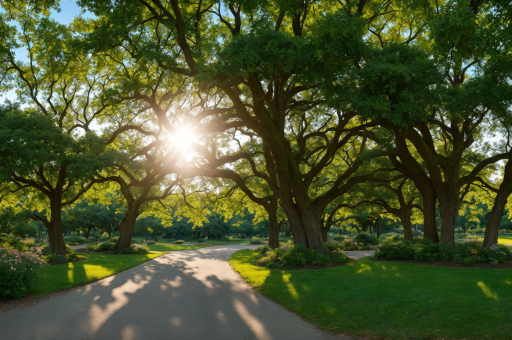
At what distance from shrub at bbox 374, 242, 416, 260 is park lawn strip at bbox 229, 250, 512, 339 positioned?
12.0ft

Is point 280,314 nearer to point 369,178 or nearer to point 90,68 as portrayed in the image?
point 369,178

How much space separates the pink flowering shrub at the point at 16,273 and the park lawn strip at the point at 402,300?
629cm

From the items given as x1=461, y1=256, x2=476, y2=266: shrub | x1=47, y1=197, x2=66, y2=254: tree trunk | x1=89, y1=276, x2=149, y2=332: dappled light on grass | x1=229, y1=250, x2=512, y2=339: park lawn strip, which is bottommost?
x1=89, y1=276, x2=149, y2=332: dappled light on grass

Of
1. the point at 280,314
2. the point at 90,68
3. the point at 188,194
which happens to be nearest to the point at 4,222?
the point at 188,194

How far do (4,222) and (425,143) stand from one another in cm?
3982

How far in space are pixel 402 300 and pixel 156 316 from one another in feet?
18.1

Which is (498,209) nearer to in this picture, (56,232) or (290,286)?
(290,286)

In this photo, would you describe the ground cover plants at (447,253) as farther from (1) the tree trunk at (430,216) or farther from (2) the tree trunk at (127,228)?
(2) the tree trunk at (127,228)

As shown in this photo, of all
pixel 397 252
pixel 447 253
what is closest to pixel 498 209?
pixel 447 253

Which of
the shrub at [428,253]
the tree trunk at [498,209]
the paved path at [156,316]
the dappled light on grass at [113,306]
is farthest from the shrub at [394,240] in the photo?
the dappled light on grass at [113,306]

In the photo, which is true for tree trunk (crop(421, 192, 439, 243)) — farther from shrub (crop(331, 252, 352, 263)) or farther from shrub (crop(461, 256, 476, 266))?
shrub (crop(331, 252, 352, 263))

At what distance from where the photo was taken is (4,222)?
1331 inches

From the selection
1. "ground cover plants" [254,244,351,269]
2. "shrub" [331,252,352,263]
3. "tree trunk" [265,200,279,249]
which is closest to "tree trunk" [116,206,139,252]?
"tree trunk" [265,200,279,249]

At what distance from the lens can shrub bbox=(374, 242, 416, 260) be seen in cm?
1516
